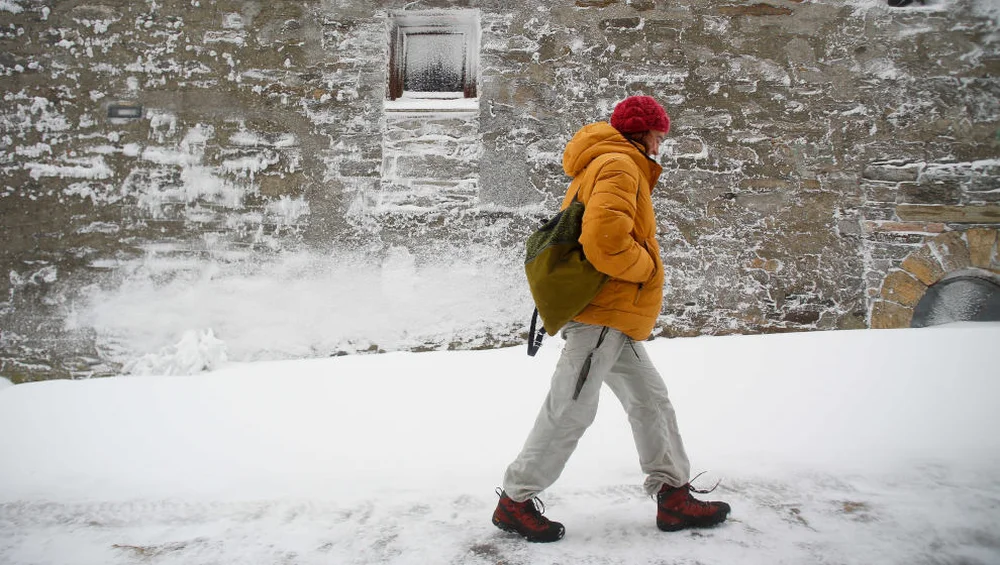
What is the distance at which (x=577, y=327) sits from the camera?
1894 mm

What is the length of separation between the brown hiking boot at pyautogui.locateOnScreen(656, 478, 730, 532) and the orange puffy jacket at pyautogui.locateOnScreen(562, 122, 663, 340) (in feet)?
1.74

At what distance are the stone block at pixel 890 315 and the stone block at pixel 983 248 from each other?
21.9 inches

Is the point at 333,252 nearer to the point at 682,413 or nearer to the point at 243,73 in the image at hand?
the point at 243,73

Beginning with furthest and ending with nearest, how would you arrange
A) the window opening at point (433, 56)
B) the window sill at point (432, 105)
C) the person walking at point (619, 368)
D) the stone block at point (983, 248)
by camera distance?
the window opening at point (433, 56)
the window sill at point (432, 105)
the stone block at point (983, 248)
the person walking at point (619, 368)

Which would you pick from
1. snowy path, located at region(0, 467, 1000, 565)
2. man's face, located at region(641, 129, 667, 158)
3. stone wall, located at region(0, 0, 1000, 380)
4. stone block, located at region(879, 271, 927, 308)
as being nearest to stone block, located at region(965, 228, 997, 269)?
stone wall, located at region(0, 0, 1000, 380)

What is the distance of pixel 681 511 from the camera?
189cm

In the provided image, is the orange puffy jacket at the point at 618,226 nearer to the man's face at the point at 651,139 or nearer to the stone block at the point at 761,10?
the man's face at the point at 651,139

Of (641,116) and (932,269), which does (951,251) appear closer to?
(932,269)

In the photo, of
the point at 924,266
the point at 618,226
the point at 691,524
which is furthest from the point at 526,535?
the point at 924,266

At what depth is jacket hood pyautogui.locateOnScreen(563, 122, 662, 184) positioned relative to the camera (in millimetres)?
1902

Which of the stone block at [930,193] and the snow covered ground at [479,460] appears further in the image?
the stone block at [930,193]

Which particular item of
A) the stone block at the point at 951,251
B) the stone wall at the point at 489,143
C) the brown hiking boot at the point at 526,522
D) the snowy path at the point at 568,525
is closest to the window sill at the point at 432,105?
the stone wall at the point at 489,143

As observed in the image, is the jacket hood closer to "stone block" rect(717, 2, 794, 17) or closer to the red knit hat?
the red knit hat

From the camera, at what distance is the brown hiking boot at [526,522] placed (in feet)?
6.13
